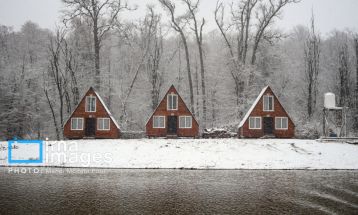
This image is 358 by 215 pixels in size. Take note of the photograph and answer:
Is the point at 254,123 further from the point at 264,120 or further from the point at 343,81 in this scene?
the point at 343,81

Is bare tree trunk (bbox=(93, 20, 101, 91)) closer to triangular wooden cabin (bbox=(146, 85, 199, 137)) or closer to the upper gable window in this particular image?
triangular wooden cabin (bbox=(146, 85, 199, 137))

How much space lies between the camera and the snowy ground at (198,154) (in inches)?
1003

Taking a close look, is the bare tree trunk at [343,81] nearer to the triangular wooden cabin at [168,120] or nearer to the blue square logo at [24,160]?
A: the triangular wooden cabin at [168,120]

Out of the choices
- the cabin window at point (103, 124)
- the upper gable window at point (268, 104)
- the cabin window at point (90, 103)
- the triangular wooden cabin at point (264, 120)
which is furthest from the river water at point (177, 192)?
the upper gable window at point (268, 104)

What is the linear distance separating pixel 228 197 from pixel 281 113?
2245 centimetres

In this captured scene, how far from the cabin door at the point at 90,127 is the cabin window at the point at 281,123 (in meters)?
20.8

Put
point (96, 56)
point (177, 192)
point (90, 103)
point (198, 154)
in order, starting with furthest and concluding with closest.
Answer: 1. point (96, 56)
2. point (90, 103)
3. point (198, 154)
4. point (177, 192)

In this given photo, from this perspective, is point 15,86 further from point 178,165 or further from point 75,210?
point 75,210

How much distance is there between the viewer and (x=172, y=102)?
116 ft

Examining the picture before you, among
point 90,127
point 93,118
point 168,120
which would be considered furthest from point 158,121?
point 90,127

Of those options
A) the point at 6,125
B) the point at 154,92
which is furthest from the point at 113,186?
the point at 6,125

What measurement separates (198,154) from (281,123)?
12817mm

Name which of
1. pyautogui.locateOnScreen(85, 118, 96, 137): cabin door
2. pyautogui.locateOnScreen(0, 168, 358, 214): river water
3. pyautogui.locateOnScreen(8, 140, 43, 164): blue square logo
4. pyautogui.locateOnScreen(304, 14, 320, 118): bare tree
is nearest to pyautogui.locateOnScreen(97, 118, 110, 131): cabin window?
pyautogui.locateOnScreen(85, 118, 96, 137): cabin door

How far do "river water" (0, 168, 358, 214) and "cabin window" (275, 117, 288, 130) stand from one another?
1208 cm
